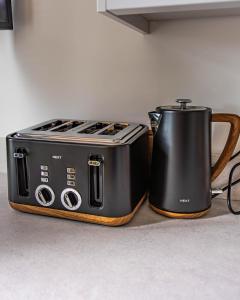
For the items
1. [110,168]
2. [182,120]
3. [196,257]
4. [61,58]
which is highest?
[61,58]

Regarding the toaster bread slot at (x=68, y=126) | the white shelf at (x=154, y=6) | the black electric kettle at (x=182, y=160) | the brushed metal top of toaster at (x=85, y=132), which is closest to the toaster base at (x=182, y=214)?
the black electric kettle at (x=182, y=160)

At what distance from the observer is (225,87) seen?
3.00 feet

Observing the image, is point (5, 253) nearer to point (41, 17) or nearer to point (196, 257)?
point (196, 257)

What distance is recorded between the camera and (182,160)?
0.79 metres

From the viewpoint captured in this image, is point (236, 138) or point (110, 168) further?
point (236, 138)

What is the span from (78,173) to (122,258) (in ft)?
0.75

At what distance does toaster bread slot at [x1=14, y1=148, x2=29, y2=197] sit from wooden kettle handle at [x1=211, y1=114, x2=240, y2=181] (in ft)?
1.60

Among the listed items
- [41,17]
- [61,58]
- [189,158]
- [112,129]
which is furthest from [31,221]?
[41,17]

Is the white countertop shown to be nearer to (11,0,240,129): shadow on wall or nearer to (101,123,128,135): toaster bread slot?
(101,123,128,135): toaster bread slot

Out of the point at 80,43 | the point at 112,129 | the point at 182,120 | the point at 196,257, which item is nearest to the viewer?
the point at 196,257

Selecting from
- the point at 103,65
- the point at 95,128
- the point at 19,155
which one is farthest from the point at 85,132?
the point at 103,65

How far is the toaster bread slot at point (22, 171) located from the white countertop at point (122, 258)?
0.21ft

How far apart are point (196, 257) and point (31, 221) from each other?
41cm

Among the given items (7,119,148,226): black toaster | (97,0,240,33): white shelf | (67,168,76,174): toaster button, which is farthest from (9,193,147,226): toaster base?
(97,0,240,33): white shelf
